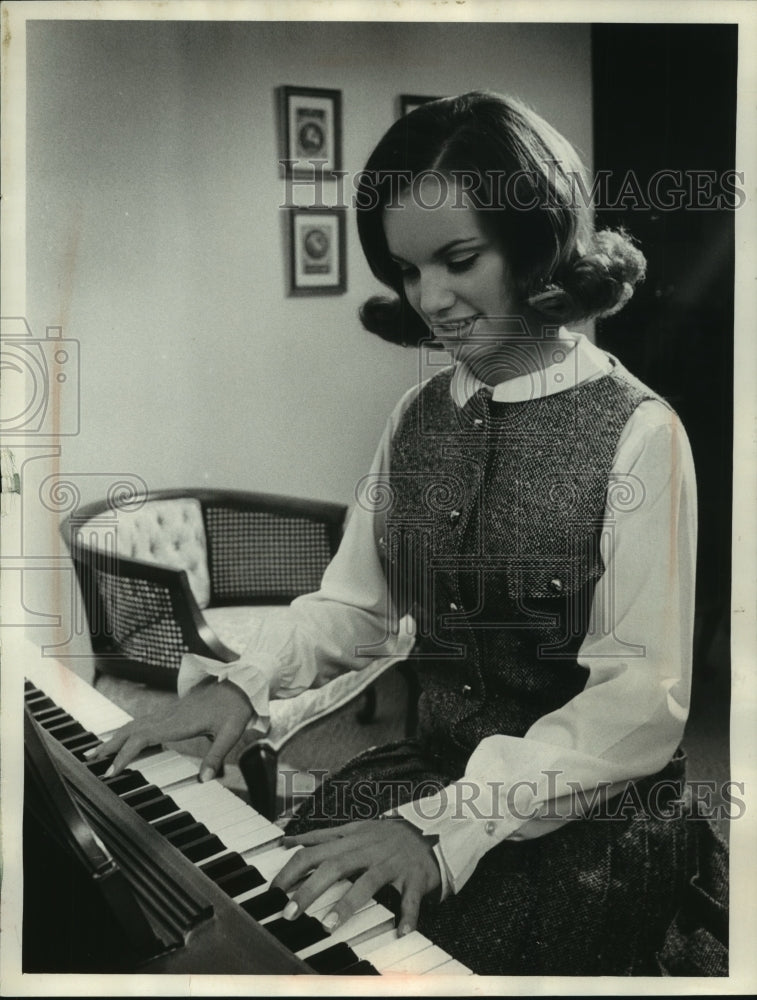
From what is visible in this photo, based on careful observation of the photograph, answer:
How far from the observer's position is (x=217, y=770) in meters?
1.88

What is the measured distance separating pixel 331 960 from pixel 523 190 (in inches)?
59.6

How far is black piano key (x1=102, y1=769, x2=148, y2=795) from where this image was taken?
1.82 m

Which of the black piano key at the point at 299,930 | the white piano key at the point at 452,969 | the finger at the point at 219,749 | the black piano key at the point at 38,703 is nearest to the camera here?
the black piano key at the point at 299,930

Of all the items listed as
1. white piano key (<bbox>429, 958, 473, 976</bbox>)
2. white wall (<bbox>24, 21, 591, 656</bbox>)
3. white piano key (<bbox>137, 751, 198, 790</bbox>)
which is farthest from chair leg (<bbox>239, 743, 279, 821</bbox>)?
white wall (<bbox>24, 21, 591, 656</bbox>)

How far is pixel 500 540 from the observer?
6.11 feet

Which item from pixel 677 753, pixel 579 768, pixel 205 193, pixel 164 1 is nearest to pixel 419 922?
pixel 579 768

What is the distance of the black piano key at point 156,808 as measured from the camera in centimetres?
176

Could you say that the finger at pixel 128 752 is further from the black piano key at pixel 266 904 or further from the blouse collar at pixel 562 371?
the blouse collar at pixel 562 371

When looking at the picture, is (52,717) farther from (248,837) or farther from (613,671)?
(613,671)

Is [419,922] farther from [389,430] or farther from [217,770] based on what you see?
[389,430]

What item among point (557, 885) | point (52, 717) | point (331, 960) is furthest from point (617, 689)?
point (52, 717)

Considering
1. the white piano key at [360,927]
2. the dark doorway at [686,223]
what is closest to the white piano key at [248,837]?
the white piano key at [360,927]

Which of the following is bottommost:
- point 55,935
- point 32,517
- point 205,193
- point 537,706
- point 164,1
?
point 55,935

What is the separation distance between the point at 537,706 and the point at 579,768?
0.14m
